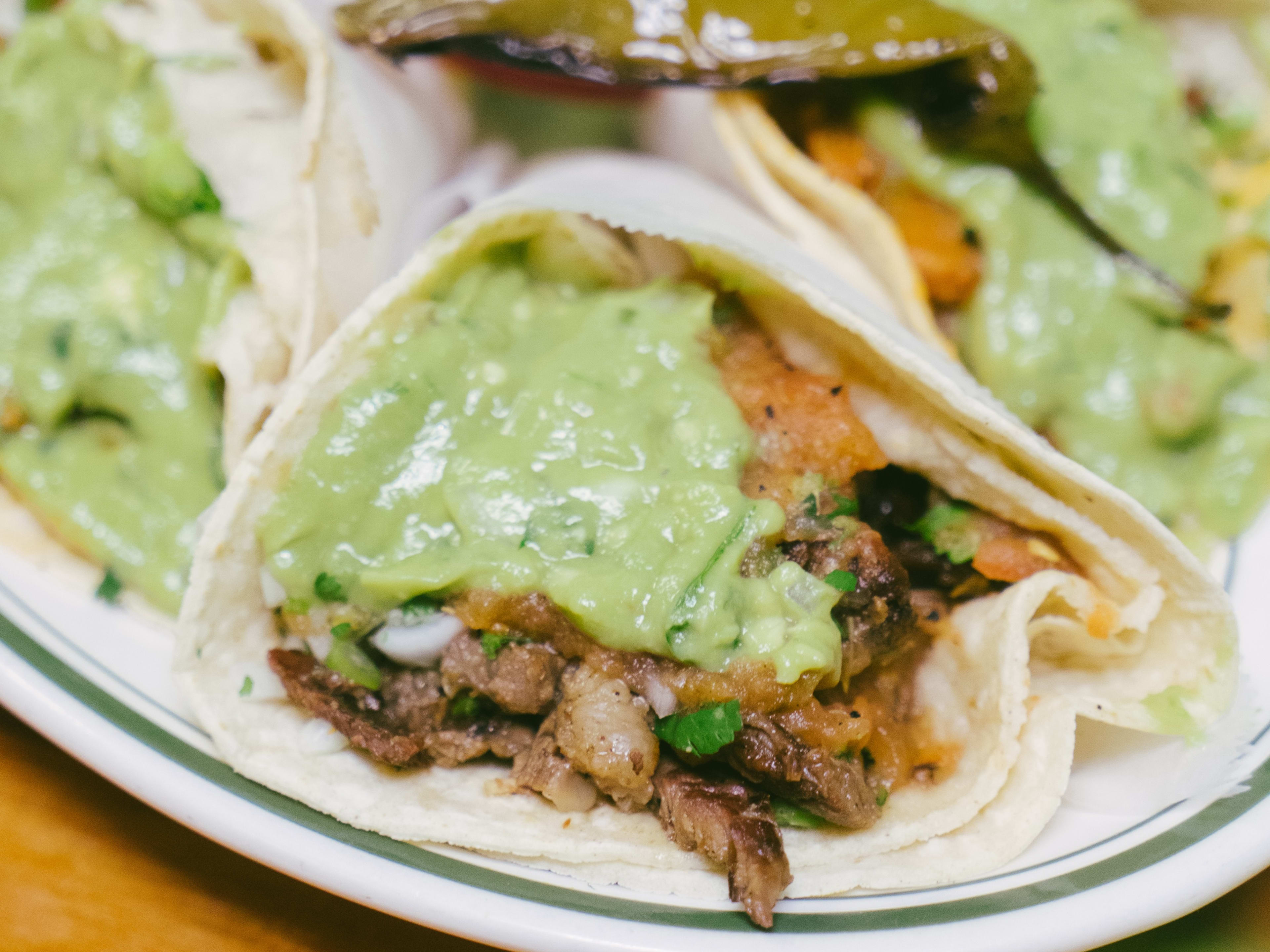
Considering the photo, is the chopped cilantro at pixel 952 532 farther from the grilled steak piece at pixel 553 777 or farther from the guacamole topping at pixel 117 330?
the guacamole topping at pixel 117 330

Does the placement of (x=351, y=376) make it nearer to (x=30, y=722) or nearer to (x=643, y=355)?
(x=643, y=355)

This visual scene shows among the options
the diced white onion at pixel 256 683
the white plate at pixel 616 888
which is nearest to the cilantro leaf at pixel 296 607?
the diced white onion at pixel 256 683

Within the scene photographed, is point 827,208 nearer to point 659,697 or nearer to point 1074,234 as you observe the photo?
point 1074,234

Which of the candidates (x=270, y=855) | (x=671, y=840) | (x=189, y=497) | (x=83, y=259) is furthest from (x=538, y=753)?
(x=83, y=259)

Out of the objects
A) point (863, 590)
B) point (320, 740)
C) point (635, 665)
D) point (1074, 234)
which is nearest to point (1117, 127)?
point (1074, 234)

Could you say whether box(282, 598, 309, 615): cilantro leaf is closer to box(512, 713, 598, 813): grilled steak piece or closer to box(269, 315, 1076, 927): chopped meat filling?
box(269, 315, 1076, 927): chopped meat filling
